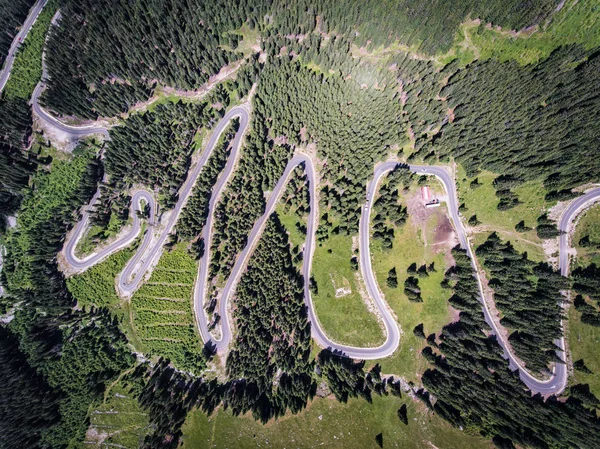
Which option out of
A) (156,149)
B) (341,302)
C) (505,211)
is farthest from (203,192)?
(505,211)

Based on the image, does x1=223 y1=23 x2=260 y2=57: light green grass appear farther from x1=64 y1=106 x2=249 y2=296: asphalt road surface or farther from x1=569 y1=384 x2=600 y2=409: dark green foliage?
x1=569 y1=384 x2=600 y2=409: dark green foliage

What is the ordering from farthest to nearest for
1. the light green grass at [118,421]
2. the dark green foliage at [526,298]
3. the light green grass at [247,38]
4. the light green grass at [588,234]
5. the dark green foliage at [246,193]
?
the light green grass at [247,38]
the dark green foliage at [246,193]
the light green grass at [118,421]
the dark green foliage at [526,298]
the light green grass at [588,234]

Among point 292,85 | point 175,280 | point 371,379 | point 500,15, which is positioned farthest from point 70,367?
point 500,15

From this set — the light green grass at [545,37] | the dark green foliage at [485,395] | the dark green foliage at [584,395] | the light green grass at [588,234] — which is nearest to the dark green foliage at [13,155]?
the dark green foliage at [485,395]

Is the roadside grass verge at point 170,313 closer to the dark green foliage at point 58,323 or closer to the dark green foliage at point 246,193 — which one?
the dark green foliage at point 58,323

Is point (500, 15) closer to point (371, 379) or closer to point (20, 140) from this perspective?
point (371, 379)

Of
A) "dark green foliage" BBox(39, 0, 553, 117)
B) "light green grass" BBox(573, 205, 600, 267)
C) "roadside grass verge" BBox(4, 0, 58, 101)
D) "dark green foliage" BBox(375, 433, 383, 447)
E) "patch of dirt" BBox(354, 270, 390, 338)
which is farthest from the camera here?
"roadside grass verge" BBox(4, 0, 58, 101)

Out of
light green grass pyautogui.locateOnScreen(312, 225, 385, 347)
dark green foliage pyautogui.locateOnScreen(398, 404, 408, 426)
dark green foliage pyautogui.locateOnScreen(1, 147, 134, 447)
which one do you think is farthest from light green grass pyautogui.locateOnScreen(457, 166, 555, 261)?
dark green foliage pyautogui.locateOnScreen(1, 147, 134, 447)
